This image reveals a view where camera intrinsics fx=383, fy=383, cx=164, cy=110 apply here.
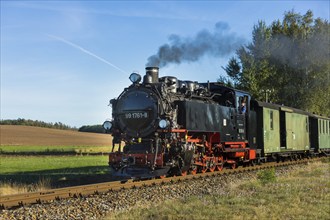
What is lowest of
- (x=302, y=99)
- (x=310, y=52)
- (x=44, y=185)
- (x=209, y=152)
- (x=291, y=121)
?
(x=44, y=185)

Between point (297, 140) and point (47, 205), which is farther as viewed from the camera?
point (297, 140)

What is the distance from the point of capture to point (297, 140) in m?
22.7

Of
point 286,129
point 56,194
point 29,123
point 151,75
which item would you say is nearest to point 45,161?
point 151,75

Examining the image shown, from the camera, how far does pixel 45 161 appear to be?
953 inches

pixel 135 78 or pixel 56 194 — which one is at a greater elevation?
pixel 135 78

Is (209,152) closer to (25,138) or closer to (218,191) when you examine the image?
(218,191)

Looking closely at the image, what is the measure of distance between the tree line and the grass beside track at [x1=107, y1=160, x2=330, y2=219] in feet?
→ 75.1

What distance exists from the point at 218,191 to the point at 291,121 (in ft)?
43.1

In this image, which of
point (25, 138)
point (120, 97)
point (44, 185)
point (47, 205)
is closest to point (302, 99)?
point (120, 97)

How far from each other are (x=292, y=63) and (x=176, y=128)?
25239 mm

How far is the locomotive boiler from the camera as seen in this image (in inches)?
473

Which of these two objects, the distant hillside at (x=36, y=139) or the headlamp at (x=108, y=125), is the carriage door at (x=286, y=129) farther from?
the distant hillside at (x=36, y=139)

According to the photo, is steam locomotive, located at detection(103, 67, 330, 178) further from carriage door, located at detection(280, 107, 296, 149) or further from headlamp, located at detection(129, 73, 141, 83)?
carriage door, located at detection(280, 107, 296, 149)

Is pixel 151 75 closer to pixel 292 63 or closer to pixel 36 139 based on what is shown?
pixel 292 63
